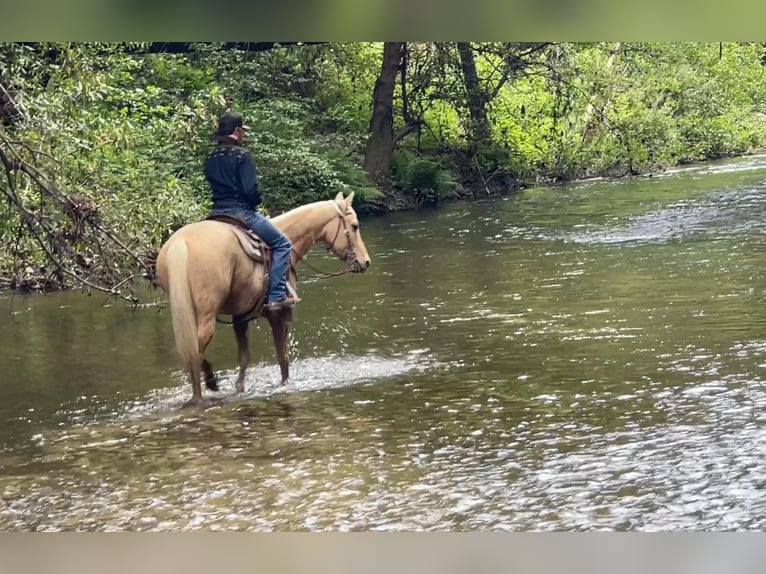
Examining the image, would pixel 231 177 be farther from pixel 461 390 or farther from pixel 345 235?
pixel 461 390

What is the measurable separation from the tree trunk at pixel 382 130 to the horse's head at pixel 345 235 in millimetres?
745

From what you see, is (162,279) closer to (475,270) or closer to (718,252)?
(475,270)

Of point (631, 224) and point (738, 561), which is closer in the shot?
point (738, 561)

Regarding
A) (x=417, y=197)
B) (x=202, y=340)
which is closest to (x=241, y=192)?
(x=202, y=340)

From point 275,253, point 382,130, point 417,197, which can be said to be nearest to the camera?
point 275,253

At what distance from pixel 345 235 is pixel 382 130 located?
1032 mm

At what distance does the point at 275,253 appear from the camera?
4750 mm

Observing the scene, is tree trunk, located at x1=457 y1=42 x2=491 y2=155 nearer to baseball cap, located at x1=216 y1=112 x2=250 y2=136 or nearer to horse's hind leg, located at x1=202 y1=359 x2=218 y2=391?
baseball cap, located at x1=216 y1=112 x2=250 y2=136

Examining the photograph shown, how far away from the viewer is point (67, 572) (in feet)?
11.9

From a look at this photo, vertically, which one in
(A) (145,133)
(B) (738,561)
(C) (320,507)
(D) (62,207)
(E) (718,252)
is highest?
(A) (145,133)

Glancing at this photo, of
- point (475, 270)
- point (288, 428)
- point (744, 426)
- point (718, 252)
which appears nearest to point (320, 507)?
point (288, 428)

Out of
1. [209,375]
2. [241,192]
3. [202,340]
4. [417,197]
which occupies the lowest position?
[209,375]
